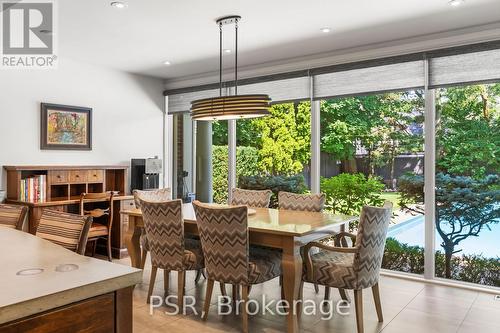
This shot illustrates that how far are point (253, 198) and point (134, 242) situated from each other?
143 centimetres

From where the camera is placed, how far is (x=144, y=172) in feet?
19.0

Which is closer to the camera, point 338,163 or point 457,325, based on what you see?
point 457,325

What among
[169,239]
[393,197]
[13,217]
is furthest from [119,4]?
[393,197]

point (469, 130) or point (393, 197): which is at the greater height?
point (469, 130)

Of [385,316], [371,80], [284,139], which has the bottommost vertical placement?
[385,316]

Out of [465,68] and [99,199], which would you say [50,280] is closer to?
[99,199]

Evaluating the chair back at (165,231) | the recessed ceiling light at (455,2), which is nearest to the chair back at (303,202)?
the chair back at (165,231)

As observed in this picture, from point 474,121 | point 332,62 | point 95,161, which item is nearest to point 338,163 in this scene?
point 332,62

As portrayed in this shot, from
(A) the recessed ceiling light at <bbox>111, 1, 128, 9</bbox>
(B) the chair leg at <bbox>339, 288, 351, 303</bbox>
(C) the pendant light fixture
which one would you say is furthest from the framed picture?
(B) the chair leg at <bbox>339, 288, 351, 303</bbox>

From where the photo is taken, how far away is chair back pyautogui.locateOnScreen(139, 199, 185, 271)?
325 centimetres

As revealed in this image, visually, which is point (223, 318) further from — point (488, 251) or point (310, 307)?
point (488, 251)

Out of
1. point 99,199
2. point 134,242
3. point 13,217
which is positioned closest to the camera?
point 13,217

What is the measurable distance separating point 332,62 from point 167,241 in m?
2.94

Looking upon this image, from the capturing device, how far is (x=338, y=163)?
4930 mm
